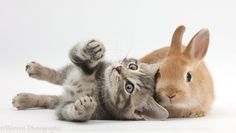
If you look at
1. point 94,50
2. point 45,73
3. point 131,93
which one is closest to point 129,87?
point 131,93

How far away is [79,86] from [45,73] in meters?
0.51

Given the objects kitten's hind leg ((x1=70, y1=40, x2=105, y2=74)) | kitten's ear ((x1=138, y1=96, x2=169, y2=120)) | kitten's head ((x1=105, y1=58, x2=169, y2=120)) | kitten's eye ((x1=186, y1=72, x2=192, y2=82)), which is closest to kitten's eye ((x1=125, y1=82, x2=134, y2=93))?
kitten's head ((x1=105, y1=58, x2=169, y2=120))

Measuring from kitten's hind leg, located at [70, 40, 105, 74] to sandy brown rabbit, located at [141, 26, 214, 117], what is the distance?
Result: 0.35 metres

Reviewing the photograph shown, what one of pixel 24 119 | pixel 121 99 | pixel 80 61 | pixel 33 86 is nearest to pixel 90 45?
pixel 80 61

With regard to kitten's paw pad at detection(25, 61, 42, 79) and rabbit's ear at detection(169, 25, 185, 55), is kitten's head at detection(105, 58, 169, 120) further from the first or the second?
kitten's paw pad at detection(25, 61, 42, 79)

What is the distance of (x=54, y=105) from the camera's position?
346 centimetres

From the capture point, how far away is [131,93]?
2.84 metres

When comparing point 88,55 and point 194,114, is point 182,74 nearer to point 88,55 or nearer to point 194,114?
point 194,114

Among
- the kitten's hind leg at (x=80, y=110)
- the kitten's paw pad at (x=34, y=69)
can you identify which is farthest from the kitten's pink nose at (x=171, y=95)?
the kitten's paw pad at (x=34, y=69)

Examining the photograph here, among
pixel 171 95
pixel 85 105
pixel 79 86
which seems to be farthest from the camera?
pixel 79 86

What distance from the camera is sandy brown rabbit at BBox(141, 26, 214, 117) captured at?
2.81 m

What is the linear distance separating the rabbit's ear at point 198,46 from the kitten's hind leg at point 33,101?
3.09 feet

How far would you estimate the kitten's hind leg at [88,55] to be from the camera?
285cm

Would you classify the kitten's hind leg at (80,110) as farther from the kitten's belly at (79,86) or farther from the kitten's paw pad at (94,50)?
the kitten's paw pad at (94,50)
